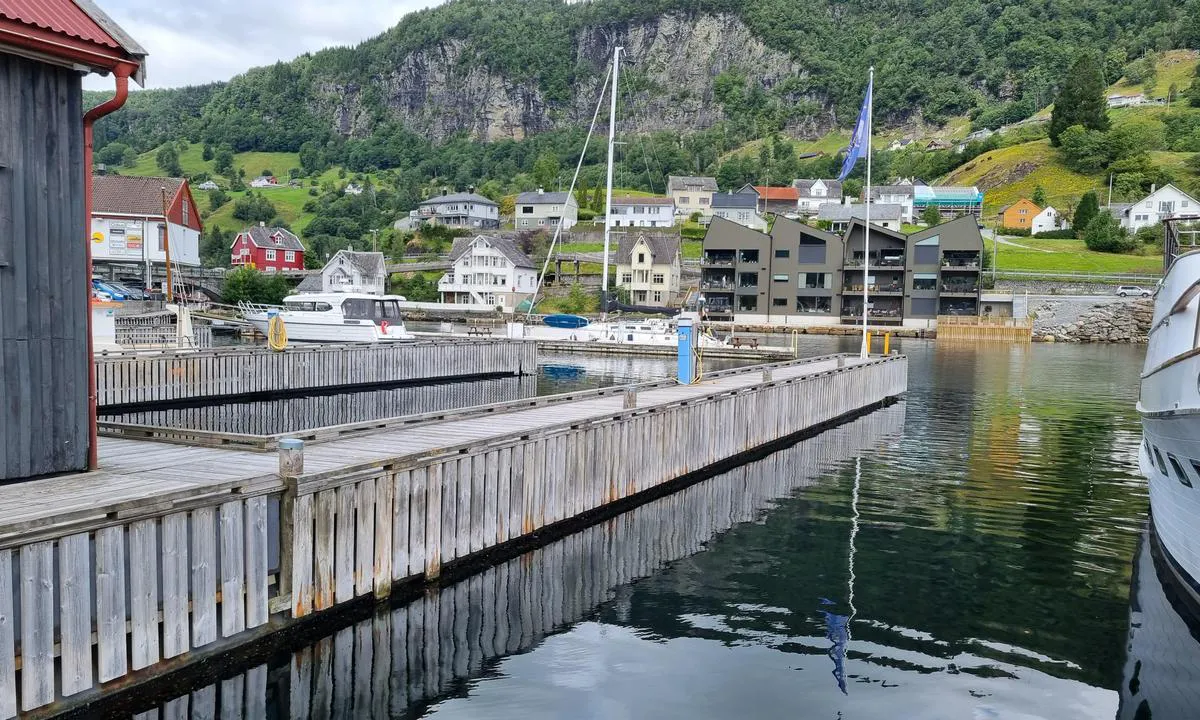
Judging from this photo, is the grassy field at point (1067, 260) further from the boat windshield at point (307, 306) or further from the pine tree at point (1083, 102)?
the boat windshield at point (307, 306)

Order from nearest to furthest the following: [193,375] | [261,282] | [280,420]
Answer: [280,420]
[193,375]
[261,282]

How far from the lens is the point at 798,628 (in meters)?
12.6

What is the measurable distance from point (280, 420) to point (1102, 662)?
25887 millimetres

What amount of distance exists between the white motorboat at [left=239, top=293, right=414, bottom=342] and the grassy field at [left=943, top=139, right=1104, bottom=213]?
110290 mm

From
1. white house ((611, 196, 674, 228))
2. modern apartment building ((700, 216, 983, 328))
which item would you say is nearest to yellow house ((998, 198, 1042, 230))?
modern apartment building ((700, 216, 983, 328))

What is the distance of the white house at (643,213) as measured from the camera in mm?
137750

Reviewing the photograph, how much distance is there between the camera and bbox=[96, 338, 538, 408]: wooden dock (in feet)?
99.5

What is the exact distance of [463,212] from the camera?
14538 cm

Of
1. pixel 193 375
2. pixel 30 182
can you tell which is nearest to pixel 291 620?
pixel 30 182

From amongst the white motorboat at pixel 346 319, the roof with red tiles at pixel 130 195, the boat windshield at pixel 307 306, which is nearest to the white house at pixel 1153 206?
the white motorboat at pixel 346 319

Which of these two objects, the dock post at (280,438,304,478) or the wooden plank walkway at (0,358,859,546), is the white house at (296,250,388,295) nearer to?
the wooden plank walkway at (0,358,859,546)

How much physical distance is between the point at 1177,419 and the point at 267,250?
4396 inches

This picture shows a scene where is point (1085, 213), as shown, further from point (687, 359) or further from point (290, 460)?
point (290, 460)

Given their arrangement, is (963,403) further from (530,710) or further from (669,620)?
(530,710)
